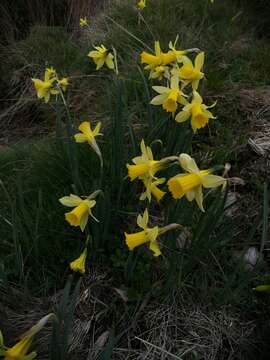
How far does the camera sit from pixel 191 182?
1220mm

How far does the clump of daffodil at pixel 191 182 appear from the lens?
1.20 m

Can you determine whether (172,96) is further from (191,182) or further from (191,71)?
(191,182)

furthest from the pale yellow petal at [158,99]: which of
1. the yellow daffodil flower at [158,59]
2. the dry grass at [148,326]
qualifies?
the dry grass at [148,326]

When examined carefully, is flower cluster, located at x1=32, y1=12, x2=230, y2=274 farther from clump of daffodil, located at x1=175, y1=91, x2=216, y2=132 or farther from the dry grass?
Result: the dry grass

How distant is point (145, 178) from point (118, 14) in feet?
11.5

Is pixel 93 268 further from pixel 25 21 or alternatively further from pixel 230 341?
pixel 25 21

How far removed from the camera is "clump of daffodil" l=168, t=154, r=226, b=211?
1203 millimetres

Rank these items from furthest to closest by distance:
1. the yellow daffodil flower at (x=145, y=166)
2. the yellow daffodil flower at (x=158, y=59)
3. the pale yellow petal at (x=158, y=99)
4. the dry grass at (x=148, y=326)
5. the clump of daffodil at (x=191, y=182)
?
the yellow daffodil flower at (x=158, y=59) → the pale yellow petal at (x=158, y=99) → the dry grass at (x=148, y=326) → the yellow daffodil flower at (x=145, y=166) → the clump of daffodil at (x=191, y=182)

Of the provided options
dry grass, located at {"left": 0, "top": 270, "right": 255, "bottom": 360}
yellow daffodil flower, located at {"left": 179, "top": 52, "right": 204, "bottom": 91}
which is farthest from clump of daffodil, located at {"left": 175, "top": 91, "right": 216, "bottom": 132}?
dry grass, located at {"left": 0, "top": 270, "right": 255, "bottom": 360}

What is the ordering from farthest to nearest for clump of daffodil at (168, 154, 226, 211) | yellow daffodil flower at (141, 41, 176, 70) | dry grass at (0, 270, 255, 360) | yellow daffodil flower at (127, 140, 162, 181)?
yellow daffodil flower at (141, 41, 176, 70)
dry grass at (0, 270, 255, 360)
yellow daffodil flower at (127, 140, 162, 181)
clump of daffodil at (168, 154, 226, 211)

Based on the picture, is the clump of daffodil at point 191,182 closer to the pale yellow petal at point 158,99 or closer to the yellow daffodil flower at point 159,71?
the pale yellow petal at point 158,99

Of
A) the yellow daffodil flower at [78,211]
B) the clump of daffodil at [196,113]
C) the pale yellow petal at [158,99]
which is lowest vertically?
the yellow daffodil flower at [78,211]

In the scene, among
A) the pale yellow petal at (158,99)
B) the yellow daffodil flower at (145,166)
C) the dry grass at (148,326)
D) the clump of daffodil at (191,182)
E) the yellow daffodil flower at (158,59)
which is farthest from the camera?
the yellow daffodil flower at (158,59)

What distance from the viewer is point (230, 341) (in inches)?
61.2
